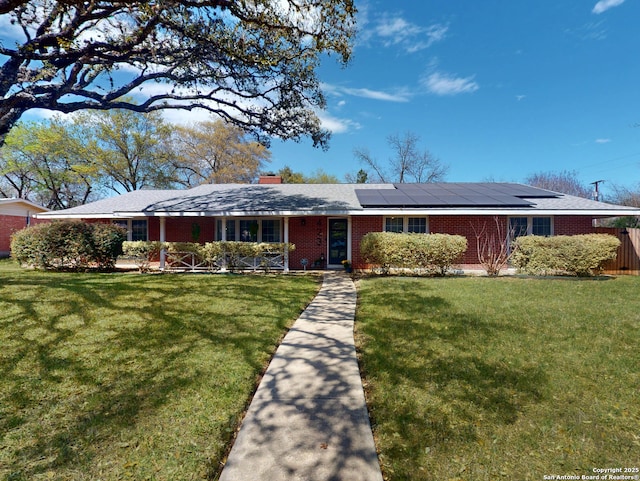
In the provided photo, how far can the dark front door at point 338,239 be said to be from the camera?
13.8 metres

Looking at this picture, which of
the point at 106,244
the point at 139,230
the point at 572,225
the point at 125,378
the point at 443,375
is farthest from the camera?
the point at 139,230

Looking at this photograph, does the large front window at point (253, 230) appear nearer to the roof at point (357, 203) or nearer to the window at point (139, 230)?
the roof at point (357, 203)

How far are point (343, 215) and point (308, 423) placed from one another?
10.4 m

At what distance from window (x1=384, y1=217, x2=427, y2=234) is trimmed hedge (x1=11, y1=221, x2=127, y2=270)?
11.2m

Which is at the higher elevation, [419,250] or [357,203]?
[357,203]

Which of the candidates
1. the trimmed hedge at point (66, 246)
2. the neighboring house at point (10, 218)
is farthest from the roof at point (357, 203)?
the neighboring house at point (10, 218)

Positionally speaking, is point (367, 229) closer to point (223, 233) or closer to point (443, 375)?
point (223, 233)

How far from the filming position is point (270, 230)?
47.2 ft

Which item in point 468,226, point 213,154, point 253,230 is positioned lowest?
point 253,230

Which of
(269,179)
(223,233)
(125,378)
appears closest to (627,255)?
(223,233)

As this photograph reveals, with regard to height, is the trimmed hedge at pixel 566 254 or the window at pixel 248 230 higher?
the window at pixel 248 230

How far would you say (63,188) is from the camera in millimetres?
31094

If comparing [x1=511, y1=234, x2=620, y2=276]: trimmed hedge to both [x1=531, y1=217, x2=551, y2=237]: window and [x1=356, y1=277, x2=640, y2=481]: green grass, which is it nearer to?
[x1=531, y1=217, x2=551, y2=237]: window

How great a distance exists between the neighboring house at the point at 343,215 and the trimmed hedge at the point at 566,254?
5.51 feet
